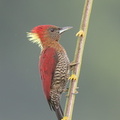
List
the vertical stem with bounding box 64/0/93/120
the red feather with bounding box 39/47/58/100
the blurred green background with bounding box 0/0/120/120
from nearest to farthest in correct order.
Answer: the vertical stem with bounding box 64/0/93/120 < the red feather with bounding box 39/47/58/100 < the blurred green background with bounding box 0/0/120/120

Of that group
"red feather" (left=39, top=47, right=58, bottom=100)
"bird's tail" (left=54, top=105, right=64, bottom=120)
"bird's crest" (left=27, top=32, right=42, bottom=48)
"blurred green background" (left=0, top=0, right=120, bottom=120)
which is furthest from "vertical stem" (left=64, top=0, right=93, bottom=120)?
"blurred green background" (left=0, top=0, right=120, bottom=120)

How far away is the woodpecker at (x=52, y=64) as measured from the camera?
5.86m

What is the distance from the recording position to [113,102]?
1894 cm

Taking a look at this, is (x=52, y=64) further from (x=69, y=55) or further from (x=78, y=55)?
(x=69, y=55)

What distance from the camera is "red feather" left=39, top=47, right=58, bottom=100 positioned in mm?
5691

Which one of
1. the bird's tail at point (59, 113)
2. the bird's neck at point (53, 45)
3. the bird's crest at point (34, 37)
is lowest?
the bird's tail at point (59, 113)

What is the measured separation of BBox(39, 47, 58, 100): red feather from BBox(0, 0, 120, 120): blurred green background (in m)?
8.41

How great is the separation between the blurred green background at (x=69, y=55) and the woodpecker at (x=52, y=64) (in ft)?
26.7

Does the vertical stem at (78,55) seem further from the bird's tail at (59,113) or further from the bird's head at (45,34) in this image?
the bird's head at (45,34)

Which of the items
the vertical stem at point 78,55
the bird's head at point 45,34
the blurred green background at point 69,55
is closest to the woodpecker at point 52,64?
the bird's head at point 45,34

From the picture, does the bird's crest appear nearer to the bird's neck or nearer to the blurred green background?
the bird's neck

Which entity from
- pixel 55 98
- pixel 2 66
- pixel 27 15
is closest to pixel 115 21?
pixel 27 15

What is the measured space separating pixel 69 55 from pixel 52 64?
424 inches

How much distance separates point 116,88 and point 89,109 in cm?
106
